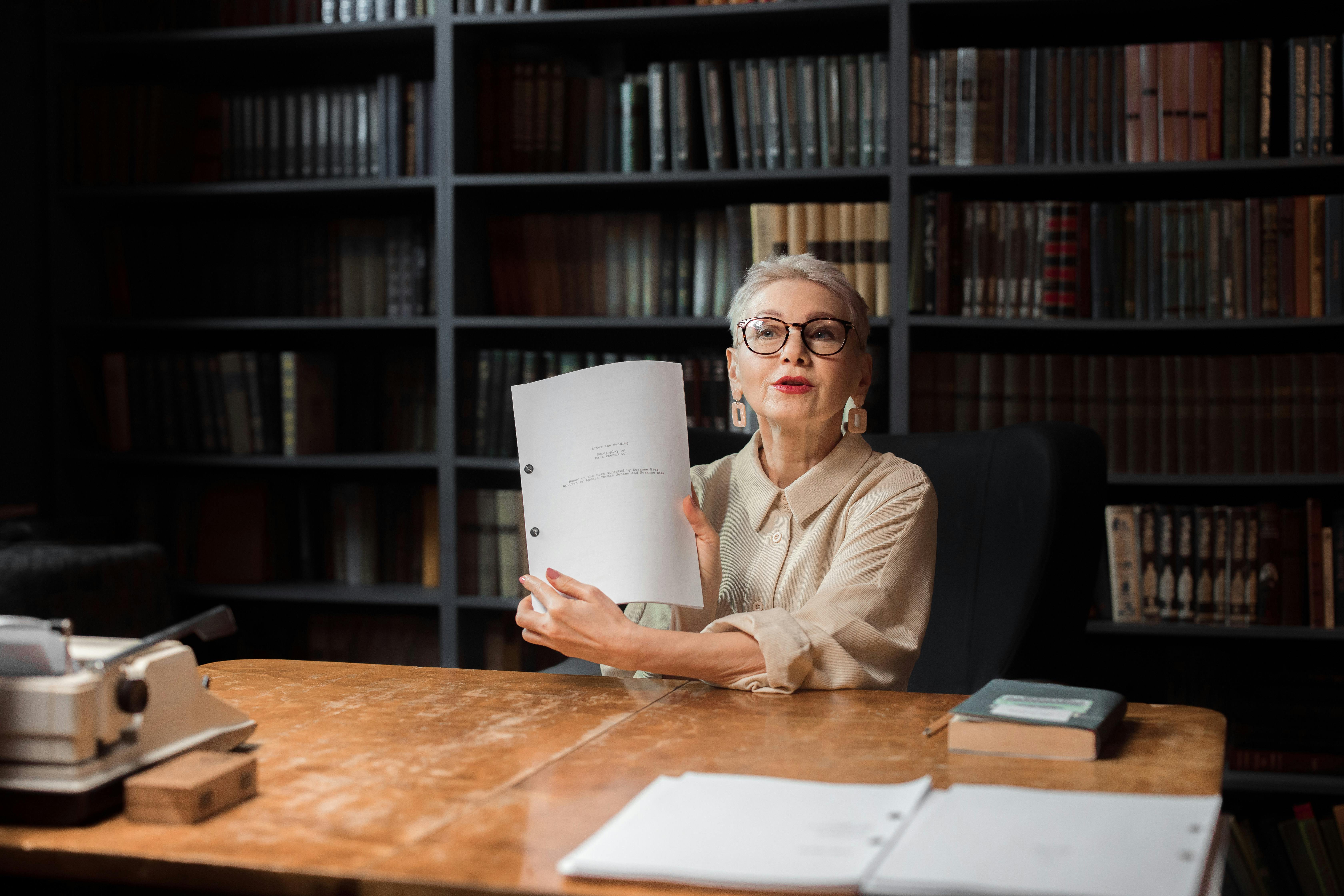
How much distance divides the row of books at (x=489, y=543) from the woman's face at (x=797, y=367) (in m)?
1.38

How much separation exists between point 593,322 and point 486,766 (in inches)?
72.3

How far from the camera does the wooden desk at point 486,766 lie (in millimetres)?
742

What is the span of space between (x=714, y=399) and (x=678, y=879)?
6.62 feet

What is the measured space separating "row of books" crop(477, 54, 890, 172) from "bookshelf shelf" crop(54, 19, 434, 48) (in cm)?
22

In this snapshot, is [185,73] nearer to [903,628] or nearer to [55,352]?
[55,352]

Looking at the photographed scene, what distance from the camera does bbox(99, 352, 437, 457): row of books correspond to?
2.88 meters

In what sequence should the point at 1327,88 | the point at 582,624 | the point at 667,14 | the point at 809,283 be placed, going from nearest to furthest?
the point at 582,624
the point at 809,283
the point at 1327,88
the point at 667,14

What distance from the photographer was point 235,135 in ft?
9.52

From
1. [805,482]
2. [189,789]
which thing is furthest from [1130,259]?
[189,789]

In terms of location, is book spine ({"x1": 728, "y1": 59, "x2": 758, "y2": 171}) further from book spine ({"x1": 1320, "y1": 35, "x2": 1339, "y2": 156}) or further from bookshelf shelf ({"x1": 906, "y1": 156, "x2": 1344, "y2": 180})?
book spine ({"x1": 1320, "y1": 35, "x2": 1339, "y2": 156})

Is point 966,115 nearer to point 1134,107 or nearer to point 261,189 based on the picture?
point 1134,107

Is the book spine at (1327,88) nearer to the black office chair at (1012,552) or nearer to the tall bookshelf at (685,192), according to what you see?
the tall bookshelf at (685,192)

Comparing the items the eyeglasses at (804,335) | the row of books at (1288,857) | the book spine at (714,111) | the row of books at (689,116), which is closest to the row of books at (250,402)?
the row of books at (689,116)

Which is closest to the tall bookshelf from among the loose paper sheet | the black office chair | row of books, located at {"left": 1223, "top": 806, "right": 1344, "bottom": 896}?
row of books, located at {"left": 1223, "top": 806, "right": 1344, "bottom": 896}
